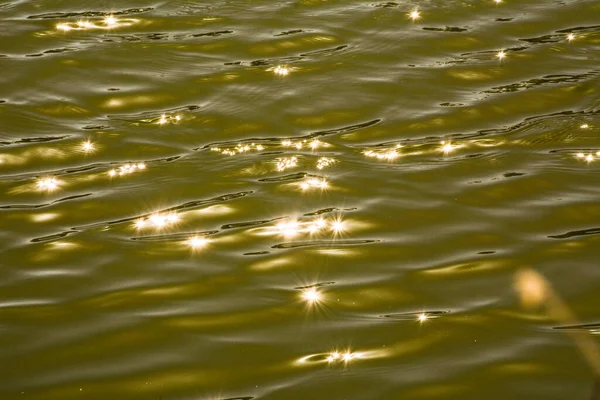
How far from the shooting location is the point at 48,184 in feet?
9.36

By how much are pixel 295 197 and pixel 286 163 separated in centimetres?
24

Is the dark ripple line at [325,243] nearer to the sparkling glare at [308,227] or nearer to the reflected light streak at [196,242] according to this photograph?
the sparkling glare at [308,227]

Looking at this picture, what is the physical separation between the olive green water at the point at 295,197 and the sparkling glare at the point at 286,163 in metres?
0.01

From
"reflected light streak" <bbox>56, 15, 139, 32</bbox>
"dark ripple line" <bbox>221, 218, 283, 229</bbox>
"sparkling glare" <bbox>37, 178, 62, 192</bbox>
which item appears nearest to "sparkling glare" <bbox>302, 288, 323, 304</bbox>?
"dark ripple line" <bbox>221, 218, 283, 229</bbox>

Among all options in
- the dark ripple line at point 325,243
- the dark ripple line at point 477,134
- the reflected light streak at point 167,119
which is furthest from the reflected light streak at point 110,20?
the dark ripple line at point 325,243

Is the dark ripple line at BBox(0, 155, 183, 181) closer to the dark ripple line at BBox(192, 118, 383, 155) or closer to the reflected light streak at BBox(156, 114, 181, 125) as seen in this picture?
the dark ripple line at BBox(192, 118, 383, 155)

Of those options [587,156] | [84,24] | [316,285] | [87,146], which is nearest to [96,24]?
[84,24]

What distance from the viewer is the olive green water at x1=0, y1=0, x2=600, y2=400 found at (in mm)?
2084

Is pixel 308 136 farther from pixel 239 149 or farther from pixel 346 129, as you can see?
pixel 239 149

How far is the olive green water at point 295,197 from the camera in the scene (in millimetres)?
2084

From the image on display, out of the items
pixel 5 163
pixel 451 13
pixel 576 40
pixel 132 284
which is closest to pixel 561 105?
pixel 576 40

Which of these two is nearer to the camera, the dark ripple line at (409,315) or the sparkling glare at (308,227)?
the dark ripple line at (409,315)

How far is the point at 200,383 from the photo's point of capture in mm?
2012

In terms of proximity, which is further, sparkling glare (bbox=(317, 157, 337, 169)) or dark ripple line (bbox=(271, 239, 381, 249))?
sparkling glare (bbox=(317, 157, 337, 169))
